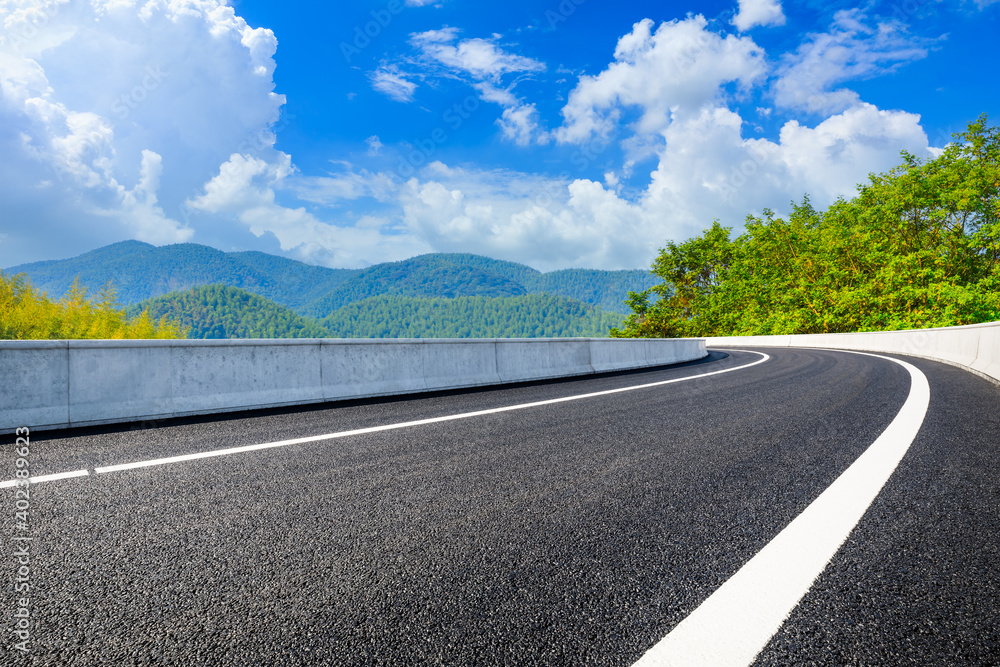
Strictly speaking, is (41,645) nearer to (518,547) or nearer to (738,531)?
(518,547)

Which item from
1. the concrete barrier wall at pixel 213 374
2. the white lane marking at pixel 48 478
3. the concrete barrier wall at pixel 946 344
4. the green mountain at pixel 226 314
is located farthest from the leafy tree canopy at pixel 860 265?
the green mountain at pixel 226 314

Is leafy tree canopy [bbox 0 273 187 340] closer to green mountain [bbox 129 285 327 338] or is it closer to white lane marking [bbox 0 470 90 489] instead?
white lane marking [bbox 0 470 90 489]

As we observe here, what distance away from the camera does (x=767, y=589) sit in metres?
2.13

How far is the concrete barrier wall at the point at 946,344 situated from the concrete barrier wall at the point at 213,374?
10.8 meters

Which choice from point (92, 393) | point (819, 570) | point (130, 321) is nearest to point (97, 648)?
point (819, 570)

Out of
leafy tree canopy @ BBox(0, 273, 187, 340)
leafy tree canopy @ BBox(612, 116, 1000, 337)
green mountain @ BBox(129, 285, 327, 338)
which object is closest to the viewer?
leafy tree canopy @ BBox(0, 273, 187, 340)

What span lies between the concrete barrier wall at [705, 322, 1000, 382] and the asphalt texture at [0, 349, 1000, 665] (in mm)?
9913

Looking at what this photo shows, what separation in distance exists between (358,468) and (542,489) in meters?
1.46

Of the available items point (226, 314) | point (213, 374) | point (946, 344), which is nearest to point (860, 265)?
point (946, 344)

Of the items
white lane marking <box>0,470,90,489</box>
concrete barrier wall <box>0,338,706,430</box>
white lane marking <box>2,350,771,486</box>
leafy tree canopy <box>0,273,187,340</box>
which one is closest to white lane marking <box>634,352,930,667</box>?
white lane marking <box>2,350,771,486</box>

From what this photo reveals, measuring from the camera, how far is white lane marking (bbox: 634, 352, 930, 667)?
170 centimetres

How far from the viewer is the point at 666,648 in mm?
1709

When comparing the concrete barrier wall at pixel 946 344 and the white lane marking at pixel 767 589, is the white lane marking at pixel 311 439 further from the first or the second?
the concrete barrier wall at pixel 946 344

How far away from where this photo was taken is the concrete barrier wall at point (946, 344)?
41.2 feet
